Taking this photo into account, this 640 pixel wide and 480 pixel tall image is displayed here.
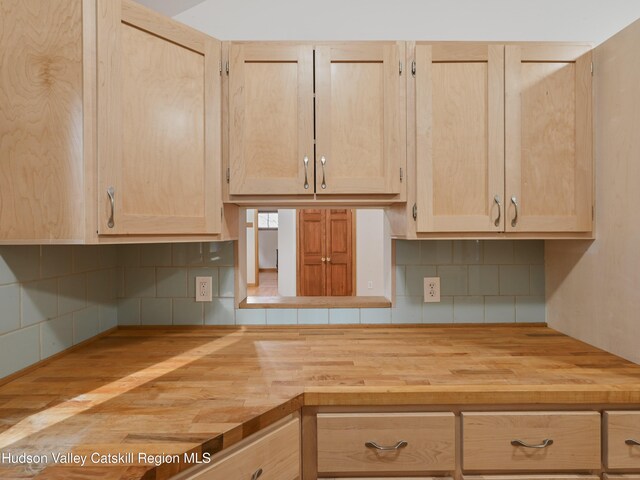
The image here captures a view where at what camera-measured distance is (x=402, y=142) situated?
143 centimetres

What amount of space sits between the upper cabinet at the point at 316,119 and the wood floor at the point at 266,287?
6001mm

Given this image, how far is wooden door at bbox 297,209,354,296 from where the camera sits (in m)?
5.53

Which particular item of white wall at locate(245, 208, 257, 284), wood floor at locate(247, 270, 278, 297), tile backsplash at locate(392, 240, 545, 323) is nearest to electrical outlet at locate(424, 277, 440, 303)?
tile backsplash at locate(392, 240, 545, 323)

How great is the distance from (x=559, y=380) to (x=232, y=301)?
1.26m

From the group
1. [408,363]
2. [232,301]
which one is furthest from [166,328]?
[408,363]

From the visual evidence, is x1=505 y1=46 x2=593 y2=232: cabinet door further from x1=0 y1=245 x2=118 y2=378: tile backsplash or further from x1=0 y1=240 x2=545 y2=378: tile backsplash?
x1=0 y1=245 x2=118 y2=378: tile backsplash

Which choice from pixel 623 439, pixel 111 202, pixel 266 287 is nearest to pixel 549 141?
pixel 623 439

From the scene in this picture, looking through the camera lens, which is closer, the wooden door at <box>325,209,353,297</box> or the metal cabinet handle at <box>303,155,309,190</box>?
the metal cabinet handle at <box>303,155,309,190</box>

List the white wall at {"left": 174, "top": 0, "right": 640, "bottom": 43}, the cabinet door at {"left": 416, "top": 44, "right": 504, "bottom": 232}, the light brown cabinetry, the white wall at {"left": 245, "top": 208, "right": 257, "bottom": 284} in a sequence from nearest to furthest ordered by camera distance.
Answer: the light brown cabinetry, the cabinet door at {"left": 416, "top": 44, "right": 504, "bottom": 232}, the white wall at {"left": 174, "top": 0, "right": 640, "bottom": 43}, the white wall at {"left": 245, "top": 208, "right": 257, "bottom": 284}

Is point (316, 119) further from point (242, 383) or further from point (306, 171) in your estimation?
point (242, 383)

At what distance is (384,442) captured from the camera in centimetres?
109

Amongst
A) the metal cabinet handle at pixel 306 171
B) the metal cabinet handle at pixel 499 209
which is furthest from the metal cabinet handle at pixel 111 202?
the metal cabinet handle at pixel 499 209

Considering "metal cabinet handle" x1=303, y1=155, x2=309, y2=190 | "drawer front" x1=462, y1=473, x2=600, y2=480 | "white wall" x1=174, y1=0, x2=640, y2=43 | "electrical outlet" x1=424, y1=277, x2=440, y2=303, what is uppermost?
"white wall" x1=174, y1=0, x2=640, y2=43

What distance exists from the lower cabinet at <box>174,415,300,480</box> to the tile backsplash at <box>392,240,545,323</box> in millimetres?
864
